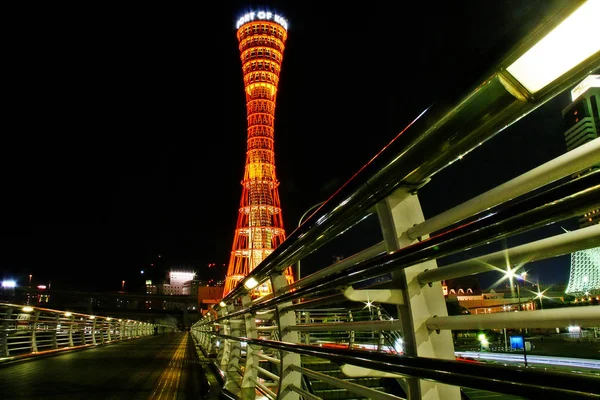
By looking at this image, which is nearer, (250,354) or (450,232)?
(450,232)

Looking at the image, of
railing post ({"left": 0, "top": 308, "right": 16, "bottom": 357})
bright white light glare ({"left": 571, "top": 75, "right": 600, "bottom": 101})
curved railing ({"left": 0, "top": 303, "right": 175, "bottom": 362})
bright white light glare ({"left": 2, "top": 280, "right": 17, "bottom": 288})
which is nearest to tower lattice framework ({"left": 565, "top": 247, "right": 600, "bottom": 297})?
bright white light glare ({"left": 571, "top": 75, "right": 600, "bottom": 101})

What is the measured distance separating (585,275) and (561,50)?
3767 mm

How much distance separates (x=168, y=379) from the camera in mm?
6496

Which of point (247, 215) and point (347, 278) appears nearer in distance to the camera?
point (347, 278)

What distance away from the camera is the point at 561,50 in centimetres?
92

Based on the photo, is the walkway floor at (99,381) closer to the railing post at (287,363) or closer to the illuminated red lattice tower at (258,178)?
the railing post at (287,363)

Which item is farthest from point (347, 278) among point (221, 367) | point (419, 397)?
point (221, 367)

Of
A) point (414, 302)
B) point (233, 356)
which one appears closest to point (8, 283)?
point (233, 356)

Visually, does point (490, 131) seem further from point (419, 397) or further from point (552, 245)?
point (419, 397)

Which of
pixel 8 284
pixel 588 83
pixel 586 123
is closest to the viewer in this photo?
pixel 588 83

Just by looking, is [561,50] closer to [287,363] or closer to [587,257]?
[287,363]

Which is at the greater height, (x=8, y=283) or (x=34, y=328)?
(x=8, y=283)

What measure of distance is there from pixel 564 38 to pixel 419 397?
1.11 m

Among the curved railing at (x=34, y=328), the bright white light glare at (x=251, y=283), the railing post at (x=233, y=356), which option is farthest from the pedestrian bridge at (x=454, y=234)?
the curved railing at (x=34, y=328)
